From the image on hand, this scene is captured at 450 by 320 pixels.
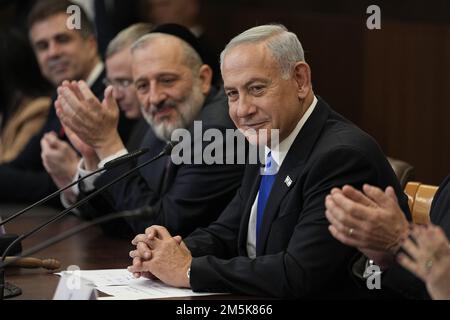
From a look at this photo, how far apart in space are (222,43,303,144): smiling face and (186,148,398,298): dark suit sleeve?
0.26m

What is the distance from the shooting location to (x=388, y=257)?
2.72 m

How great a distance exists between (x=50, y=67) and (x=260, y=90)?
287 cm

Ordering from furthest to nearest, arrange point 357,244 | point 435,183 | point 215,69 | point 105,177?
point 435,183 → point 215,69 → point 105,177 → point 357,244

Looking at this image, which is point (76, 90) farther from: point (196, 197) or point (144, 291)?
point (144, 291)

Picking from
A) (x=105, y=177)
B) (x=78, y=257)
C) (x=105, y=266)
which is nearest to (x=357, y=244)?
(x=105, y=266)

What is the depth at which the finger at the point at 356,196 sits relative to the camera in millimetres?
2557

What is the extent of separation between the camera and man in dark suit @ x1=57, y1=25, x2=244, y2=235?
3961mm

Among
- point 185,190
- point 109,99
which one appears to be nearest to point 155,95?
point 109,99

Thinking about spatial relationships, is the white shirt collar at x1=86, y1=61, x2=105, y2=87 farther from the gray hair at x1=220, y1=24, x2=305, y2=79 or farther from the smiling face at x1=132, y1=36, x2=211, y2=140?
the gray hair at x1=220, y1=24, x2=305, y2=79

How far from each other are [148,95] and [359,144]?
1476 millimetres

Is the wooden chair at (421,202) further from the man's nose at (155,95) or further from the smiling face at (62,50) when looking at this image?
the smiling face at (62,50)

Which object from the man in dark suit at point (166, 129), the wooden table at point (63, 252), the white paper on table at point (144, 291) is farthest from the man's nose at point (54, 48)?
the white paper on table at point (144, 291)

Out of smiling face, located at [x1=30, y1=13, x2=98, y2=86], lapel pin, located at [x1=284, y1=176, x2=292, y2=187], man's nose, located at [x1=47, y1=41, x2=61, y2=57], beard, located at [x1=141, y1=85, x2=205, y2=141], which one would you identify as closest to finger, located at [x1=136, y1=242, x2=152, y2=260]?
lapel pin, located at [x1=284, y1=176, x2=292, y2=187]
